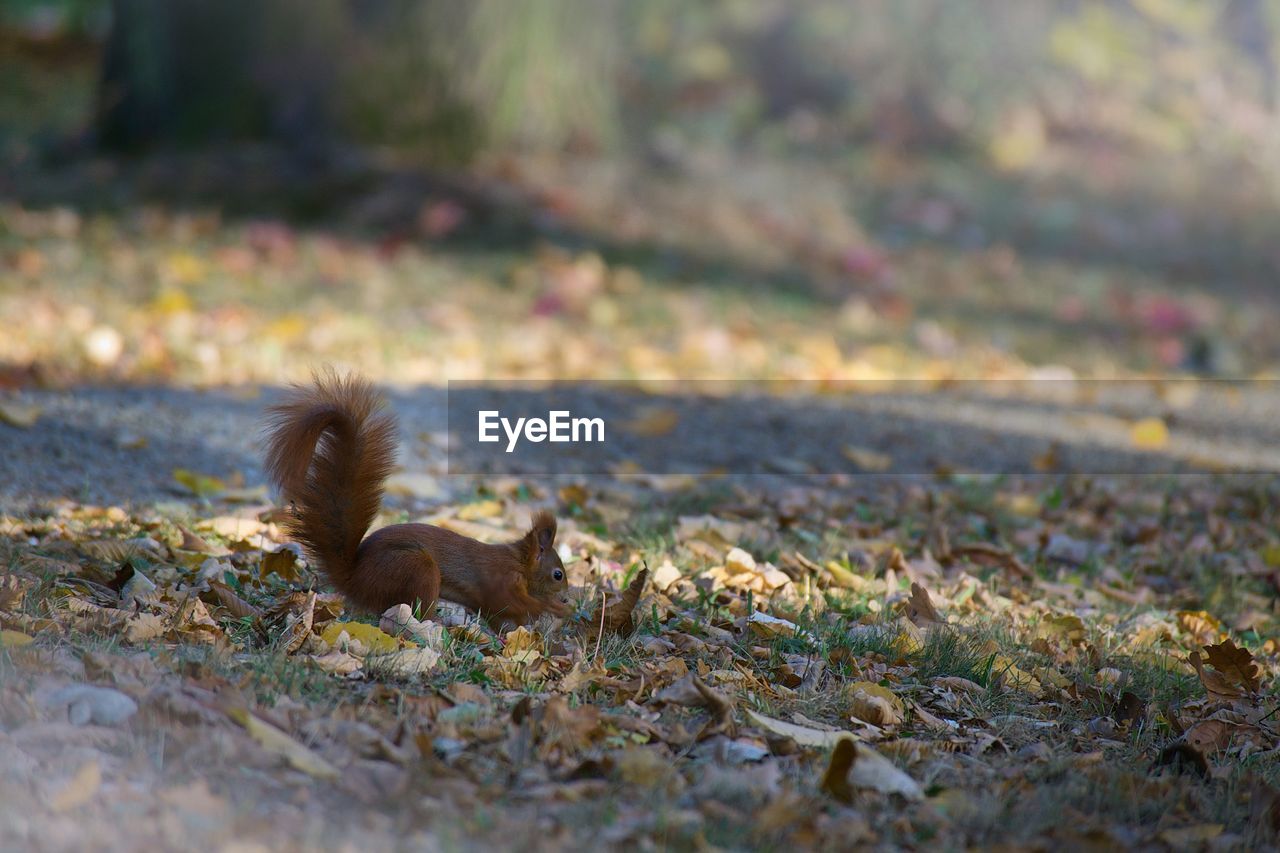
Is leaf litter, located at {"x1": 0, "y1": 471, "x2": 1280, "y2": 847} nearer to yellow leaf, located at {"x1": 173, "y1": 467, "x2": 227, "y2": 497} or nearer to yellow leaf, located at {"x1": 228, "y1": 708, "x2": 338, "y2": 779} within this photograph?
yellow leaf, located at {"x1": 228, "y1": 708, "x2": 338, "y2": 779}

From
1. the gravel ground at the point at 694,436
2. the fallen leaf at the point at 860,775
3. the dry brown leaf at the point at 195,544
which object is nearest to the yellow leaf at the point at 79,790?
the fallen leaf at the point at 860,775

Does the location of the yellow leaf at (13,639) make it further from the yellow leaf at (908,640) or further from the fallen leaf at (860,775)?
the yellow leaf at (908,640)

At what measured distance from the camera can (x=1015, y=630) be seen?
3.37 metres

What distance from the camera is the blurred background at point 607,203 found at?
278 inches

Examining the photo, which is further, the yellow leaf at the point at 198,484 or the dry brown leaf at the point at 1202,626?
the yellow leaf at the point at 198,484

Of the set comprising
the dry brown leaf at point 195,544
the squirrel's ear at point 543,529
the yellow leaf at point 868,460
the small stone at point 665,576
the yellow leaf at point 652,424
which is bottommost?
the small stone at point 665,576

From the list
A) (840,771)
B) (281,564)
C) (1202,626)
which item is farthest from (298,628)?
(1202,626)

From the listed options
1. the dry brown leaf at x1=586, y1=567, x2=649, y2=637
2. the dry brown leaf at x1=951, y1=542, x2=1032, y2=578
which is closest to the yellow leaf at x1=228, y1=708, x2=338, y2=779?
the dry brown leaf at x1=586, y1=567, x2=649, y2=637

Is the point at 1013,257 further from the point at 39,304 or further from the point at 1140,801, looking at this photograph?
the point at 1140,801

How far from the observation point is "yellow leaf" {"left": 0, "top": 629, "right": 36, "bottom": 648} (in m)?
2.45

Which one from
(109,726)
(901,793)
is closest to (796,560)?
(901,793)

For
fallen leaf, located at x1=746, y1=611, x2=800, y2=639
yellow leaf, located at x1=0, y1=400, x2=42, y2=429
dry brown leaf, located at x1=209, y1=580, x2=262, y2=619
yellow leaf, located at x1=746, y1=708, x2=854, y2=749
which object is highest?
yellow leaf, located at x1=0, y1=400, x2=42, y2=429

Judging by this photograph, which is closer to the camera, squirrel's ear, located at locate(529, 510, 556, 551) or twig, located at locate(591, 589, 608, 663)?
twig, located at locate(591, 589, 608, 663)

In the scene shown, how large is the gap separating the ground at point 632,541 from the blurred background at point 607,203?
2.1 inches
